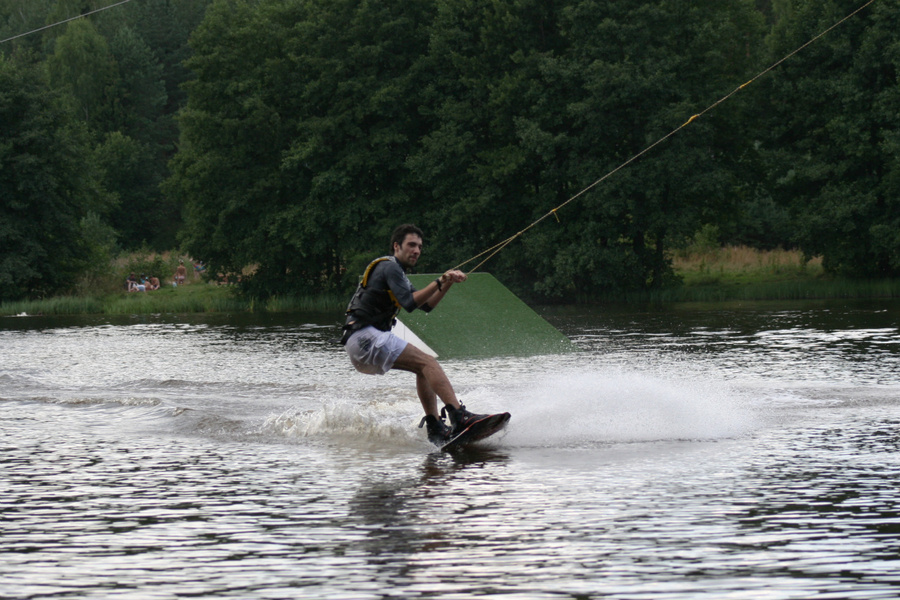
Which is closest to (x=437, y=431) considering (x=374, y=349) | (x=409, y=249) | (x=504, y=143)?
(x=374, y=349)

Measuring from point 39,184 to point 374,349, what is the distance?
117 ft

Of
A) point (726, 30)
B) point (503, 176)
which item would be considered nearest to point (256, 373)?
point (503, 176)

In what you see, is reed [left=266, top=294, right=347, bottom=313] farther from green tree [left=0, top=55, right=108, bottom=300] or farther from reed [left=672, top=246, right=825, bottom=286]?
reed [left=672, top=246, right=825, bottom=286]

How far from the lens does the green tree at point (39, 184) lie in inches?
1620

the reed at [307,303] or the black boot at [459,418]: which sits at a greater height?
the reed at [307,303]

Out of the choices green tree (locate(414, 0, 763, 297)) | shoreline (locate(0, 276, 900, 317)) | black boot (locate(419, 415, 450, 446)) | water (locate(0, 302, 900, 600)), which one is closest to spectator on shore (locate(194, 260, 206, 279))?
shoreline (locate(0, 276, 900, 317))

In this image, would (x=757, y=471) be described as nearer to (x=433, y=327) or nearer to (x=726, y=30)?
(x=433, y=327)

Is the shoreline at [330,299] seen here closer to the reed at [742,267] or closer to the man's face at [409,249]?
the reed at [742,267]

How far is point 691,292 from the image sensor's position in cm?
3538

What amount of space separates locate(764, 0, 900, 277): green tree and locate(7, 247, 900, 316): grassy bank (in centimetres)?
145

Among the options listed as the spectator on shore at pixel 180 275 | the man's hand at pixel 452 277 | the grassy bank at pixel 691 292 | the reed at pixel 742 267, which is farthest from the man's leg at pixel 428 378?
the spectator on shore at pixel 180 275

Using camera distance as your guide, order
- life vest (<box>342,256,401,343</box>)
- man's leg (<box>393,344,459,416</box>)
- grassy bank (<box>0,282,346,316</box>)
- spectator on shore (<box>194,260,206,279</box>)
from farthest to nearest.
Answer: spectator on shore (<box>194,260,206,279</box>)
grassy bank (<box>0,282,346,316</box>)
life vest (<box>342,256,401,343</box>)
man's leg (<box>393,344,459,416</box>)

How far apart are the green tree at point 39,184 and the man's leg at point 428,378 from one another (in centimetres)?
3437

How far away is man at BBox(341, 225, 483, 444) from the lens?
875 centimetres
